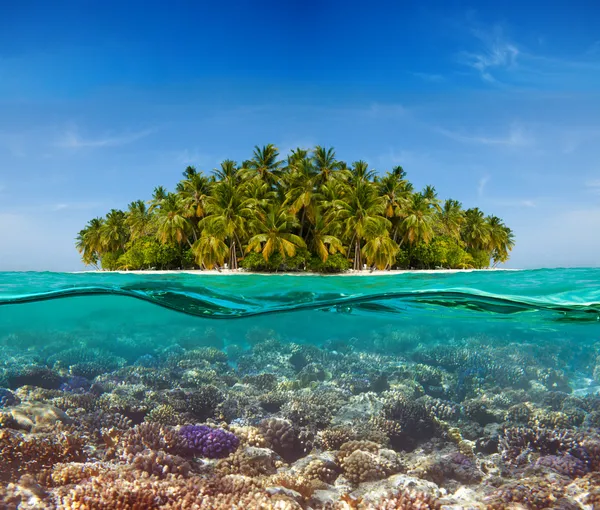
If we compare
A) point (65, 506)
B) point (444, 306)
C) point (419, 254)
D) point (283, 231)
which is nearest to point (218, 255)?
point (283, 231)

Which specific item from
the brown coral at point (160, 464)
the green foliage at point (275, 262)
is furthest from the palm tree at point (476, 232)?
the brown coral at point (160, 464)

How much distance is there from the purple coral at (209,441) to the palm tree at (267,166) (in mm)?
38919

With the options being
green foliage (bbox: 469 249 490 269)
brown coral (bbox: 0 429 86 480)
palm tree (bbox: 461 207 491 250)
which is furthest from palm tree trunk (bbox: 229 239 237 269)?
palm tree (bbox: 461 207 491 250)

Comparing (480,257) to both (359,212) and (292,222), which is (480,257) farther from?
(292,222)

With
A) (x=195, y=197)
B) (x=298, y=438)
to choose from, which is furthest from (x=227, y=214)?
(x=298, y=438)

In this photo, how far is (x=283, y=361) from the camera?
616 inches

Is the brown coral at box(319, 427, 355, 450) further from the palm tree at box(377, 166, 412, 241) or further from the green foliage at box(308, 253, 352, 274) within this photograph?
the palm tree at box(377, 166, 412, 241)

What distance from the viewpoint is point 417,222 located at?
43.6 meters

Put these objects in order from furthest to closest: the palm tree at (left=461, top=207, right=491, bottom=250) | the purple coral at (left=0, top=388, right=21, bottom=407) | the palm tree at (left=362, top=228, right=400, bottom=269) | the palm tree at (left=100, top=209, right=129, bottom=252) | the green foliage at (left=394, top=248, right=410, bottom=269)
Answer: the palm tree at (left=461, top=207, right=491, bottom=250)
the palm tree at (left=100, top=209, right=129, bottom=252)
the green foliage at (left=394, top=248, right=410, bottom=269)
the palm tree at (left=362, top=228, right=400, bottom=269)
the purple coral at (left=0, top=388, right=21, bottom=407)

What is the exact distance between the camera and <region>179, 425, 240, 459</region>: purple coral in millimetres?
8570

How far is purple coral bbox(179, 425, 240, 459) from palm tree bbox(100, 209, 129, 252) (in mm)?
52737

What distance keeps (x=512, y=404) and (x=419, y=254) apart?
34.5 meters

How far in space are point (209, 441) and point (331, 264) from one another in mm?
28183

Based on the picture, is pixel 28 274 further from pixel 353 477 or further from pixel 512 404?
pixel 512 404
